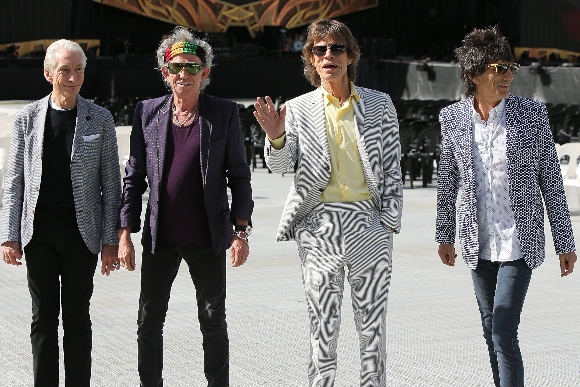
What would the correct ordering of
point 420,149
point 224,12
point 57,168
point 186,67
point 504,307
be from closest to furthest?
point 504,307 → point 186,67 → point 57,168 → point 420,149 → point 224,12

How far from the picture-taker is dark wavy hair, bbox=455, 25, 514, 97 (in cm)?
470

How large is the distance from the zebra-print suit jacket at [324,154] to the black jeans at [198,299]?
0.36m

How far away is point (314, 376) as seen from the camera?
4.76 m

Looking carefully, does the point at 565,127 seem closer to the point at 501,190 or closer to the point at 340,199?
the point at 501,190

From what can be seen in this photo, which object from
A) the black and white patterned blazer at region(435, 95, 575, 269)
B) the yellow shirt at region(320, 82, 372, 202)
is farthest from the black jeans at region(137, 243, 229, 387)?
the black and white patterned blazer at region(435, 95, 575, 269)

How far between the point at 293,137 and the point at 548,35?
4097 centimetres

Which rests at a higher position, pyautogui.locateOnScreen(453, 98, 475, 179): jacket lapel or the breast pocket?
pyautogui.locateOnScreen(453, 98, 475, 179): jacket lapel

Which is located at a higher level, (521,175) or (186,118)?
(186,118)

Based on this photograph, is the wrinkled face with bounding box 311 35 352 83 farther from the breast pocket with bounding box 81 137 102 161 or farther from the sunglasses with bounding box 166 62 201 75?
the breast pocket with bounding box 81 137 102 161

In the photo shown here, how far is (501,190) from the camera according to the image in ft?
15.4

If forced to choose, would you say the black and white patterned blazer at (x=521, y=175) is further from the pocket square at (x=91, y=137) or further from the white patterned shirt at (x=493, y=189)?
the pocket square at (x=91, y=137)

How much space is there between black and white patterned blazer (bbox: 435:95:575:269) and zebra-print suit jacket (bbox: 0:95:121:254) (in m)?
1.43

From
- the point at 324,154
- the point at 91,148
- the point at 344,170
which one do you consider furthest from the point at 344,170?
the point at 91,148

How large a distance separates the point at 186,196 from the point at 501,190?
1288 mm
